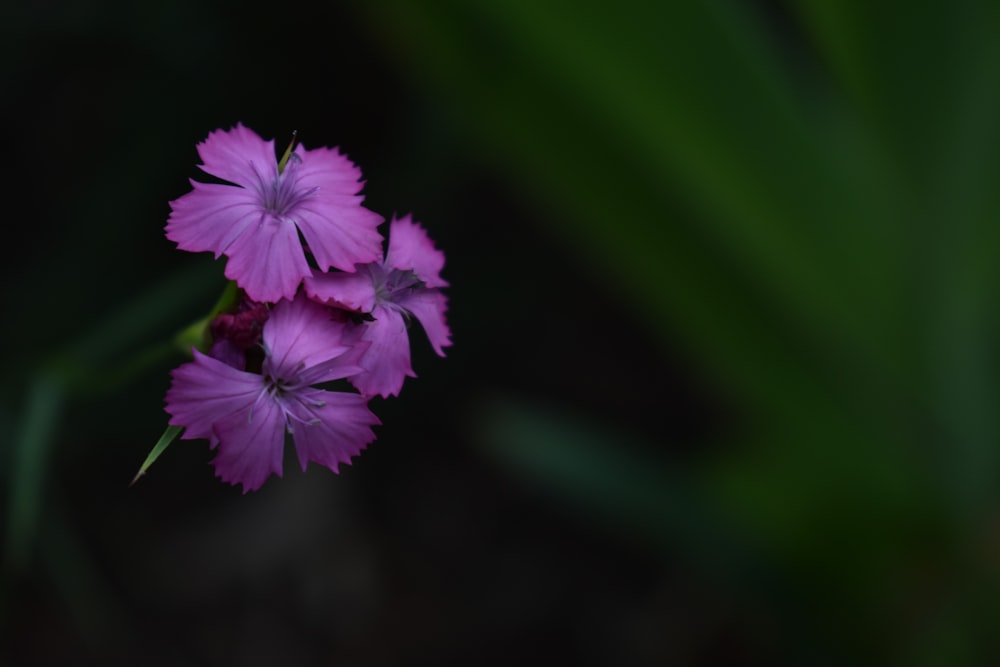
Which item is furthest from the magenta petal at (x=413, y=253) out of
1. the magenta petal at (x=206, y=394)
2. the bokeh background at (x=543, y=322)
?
the bokeh background at (x=543, y=322)

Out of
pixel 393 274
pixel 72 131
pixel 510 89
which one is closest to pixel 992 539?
pixel 510 89

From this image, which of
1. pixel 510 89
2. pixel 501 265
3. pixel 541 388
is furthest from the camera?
pixel 541 388

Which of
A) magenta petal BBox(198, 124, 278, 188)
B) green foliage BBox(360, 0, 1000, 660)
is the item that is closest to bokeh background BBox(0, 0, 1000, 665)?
green foliage BBox(360, 0, 1000, 660)

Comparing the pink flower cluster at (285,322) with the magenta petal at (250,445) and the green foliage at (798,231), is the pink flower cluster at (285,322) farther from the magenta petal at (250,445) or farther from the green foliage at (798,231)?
the green foliage at (798,231)

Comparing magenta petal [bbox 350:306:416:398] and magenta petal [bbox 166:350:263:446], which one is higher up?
magenta petal [bbox 350:306:416:398]

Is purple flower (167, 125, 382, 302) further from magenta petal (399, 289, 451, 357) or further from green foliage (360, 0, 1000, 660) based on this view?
green foliage (360, 0, 1000, 660)

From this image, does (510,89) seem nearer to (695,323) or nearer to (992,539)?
(695,323)

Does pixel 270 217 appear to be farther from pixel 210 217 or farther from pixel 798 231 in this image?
pixel 798 231
